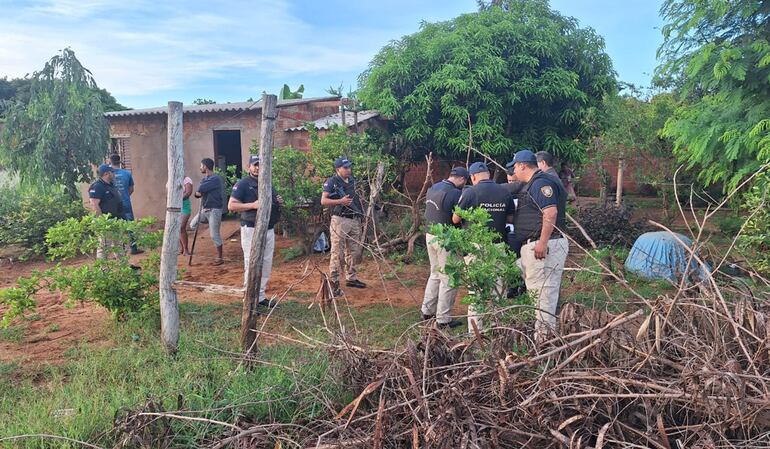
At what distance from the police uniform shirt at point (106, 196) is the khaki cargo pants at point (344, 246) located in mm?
3377

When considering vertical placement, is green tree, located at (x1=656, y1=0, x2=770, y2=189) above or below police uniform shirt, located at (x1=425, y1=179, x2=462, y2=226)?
above

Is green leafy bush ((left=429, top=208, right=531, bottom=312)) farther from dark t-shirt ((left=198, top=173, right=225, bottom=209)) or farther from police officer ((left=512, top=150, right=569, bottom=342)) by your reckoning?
dark t-shirt ((left=198, top=173, right=225, bottom=209))

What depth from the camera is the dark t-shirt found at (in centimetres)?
849

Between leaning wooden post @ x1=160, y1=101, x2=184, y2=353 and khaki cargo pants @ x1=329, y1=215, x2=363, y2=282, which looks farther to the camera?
khaki cargo pants @ x1=329, y1=215, x2=363, y2=282

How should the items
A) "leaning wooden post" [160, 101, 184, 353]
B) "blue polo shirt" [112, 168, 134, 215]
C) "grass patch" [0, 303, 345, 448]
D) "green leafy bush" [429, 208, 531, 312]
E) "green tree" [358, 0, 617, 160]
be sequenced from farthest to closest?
"green tree" [358, 0, 617, 160], "blue polo shirt" [112, 168, 134, 215], "leaning wooden post" [160, 101, 184, 353], "green leafy bush" [429, 208, 531, 312], "grass patch" [0, 303, 345, 448]

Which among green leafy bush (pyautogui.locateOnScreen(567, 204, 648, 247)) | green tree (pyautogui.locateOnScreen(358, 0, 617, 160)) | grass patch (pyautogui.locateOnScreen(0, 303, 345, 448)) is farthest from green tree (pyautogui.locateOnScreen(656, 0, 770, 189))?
grass patch (pyautogui.locateOnScreen(0, 303, 345, 448))

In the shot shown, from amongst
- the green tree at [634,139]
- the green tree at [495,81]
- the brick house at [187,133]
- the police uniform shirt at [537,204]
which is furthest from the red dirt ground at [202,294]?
the green tree at [634,139]

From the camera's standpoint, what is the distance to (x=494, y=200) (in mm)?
5137

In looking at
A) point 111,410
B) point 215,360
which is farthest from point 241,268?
point 111,410

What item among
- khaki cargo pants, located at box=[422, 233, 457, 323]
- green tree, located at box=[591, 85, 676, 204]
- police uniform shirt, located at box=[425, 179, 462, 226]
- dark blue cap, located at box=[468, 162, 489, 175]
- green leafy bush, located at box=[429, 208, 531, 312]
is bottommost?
khaki cargo pants, located at box=[422, 233, 457, 323]

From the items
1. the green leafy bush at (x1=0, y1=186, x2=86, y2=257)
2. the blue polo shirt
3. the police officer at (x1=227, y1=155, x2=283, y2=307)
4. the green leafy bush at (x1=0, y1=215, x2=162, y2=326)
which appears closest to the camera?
the green leafy bush at (x1=0, y1=215, x2=162, y2=326)

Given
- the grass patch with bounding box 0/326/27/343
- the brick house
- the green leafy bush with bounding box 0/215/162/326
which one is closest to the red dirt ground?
the grass patch with bounding box 0/326/27/343

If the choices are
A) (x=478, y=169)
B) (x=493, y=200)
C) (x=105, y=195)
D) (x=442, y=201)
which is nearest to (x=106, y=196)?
(x=105, y=195)

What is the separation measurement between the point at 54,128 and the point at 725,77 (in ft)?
37.0
